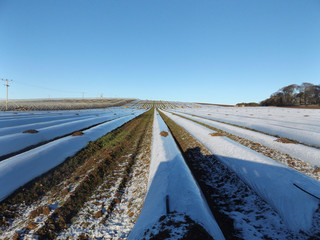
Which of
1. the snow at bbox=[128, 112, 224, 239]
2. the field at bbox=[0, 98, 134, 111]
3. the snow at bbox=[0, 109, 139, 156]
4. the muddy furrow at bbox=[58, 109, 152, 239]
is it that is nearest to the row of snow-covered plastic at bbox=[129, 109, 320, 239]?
the snow at bbox=[128, 112, 224, 239]

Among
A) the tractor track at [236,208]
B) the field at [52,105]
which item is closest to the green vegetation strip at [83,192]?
the tractor track at [236,208]

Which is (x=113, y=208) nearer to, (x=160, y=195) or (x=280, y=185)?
(x=160, y=195)

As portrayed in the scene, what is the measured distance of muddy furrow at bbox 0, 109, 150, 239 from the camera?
2.42 m

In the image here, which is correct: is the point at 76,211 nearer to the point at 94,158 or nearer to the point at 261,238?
the point at 94,158

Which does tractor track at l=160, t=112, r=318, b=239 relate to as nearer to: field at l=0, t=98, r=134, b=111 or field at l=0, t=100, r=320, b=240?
field at l=0, t=100, r=320, b=240

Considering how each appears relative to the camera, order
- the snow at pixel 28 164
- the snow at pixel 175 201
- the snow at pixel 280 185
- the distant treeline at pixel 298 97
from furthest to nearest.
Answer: the distant treeline at pixel 298 97 → the snow at pixel 28 164 → the snow at pixel 280 185 → the snow at pixel 175 201

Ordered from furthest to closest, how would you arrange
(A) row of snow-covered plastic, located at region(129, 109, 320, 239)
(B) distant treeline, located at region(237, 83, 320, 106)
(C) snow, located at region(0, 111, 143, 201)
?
(B) distant treeline, located at region(237, 83, 320, 106)
(C) snow, located at region(0, 111, 143, 201)
(A) row of snow-covered plastic, located at region(129, 109, 320, 239)

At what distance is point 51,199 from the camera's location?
10.4 feet

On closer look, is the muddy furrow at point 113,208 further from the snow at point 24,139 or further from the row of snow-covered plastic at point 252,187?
the snow at point 24,139

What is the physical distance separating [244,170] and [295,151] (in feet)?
9.71

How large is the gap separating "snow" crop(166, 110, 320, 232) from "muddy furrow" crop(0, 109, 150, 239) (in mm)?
3900

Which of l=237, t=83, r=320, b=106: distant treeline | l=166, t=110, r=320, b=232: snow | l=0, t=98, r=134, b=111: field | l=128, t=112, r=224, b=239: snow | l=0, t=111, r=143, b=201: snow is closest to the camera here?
l=128, t=112, r=224, b=239: snow

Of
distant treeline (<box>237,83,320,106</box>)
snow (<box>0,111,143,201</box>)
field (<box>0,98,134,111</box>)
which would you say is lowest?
snow (<box>0,111,143,201</box>)

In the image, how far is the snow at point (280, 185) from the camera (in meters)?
2.32
